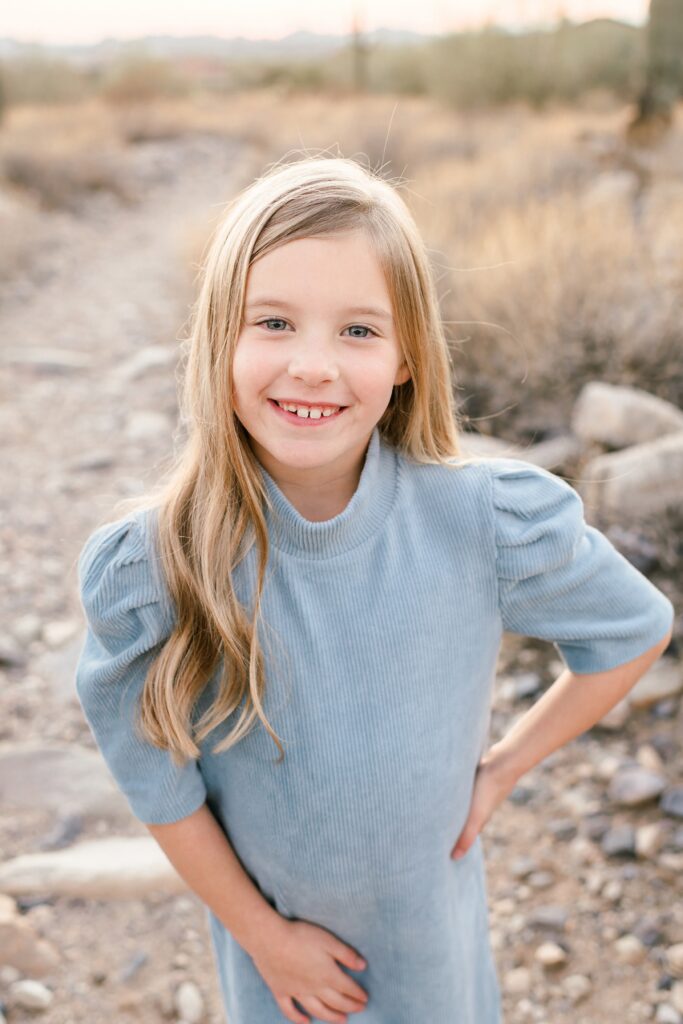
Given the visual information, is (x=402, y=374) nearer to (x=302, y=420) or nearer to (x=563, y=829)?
(x=302, y=420)

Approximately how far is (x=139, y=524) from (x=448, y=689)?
477 mm

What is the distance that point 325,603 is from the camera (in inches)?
46.7

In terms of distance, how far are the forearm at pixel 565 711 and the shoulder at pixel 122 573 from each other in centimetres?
59

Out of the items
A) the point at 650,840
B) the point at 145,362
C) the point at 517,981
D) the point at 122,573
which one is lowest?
the point at 517,981

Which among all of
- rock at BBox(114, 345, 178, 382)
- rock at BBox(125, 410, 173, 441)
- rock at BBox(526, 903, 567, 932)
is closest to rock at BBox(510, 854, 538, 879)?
rock at BBox(526, 903, 567, 932)

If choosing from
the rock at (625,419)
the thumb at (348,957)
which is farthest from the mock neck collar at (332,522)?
the rock at (625,419)

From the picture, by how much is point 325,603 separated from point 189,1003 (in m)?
1.09

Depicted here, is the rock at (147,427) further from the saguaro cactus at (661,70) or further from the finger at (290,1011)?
the saguaro cactus at (661,70)

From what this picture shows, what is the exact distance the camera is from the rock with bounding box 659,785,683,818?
82.2 inches

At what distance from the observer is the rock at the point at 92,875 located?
2004 mm

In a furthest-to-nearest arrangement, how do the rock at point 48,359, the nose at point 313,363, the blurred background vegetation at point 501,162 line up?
1. the rock at point 48,359
2. the blurred background vegetation at point 501,162
3. the nose at point 313,363

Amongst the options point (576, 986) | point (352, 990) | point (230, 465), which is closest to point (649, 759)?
point (576, 986)

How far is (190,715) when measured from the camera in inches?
47.8

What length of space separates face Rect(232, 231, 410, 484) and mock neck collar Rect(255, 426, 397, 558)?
5 centimetres
